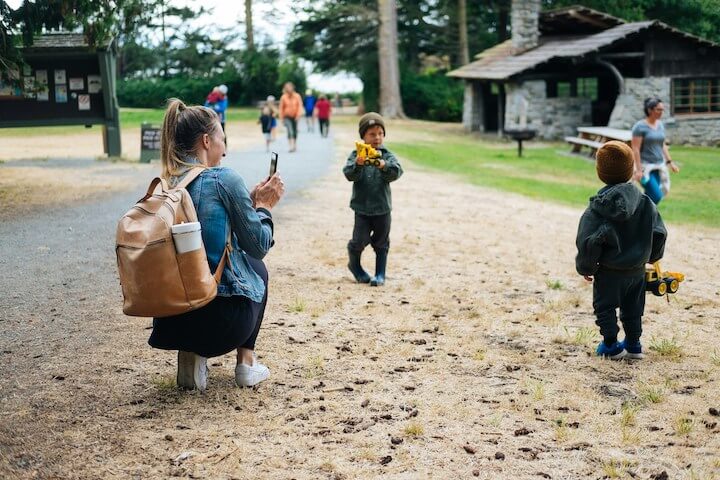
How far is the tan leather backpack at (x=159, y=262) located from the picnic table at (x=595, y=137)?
1953cm

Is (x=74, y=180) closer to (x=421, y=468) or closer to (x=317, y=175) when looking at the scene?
(x=317, y=175)

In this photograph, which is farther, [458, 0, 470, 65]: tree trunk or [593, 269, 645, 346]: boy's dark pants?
[458, 0, 470, 65]: tree trunk

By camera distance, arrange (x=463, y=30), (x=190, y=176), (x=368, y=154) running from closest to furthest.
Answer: (x=190, y=176) < (x=368, y=154) < (x=463, y=30)

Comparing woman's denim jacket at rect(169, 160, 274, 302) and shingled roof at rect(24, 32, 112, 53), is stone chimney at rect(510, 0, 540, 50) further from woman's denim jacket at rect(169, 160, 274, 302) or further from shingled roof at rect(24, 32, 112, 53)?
woman's denim jacket at rect(169, 160, 274, 302)

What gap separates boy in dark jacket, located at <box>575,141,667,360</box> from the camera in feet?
19.5

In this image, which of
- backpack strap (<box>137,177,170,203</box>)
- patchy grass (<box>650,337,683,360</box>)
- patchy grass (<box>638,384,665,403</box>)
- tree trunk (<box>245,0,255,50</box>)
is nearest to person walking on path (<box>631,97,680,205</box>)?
patchy grass (<box>650,337,683,360</box>)

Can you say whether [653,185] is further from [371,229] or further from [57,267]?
[57,267]

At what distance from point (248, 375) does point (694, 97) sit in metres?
32.0

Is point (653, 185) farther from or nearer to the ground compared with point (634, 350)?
farther from the ground

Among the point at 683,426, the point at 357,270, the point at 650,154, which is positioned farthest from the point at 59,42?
the point at 683,426

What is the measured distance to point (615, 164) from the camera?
237 inches

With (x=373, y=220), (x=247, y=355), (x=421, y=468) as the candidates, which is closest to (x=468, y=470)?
(x=421, y=468)

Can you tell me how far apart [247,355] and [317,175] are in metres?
12.9

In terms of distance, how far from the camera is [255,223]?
4922mm
